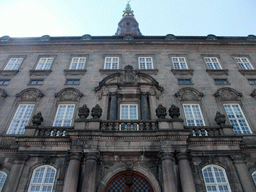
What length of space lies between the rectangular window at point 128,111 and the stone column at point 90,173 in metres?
5.04

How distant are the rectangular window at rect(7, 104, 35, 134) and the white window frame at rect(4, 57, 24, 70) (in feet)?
18.9

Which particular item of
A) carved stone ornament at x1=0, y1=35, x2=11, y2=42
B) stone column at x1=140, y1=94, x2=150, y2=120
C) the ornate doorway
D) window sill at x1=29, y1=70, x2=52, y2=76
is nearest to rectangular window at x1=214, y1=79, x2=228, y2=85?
stone column at x1=140, y1=94, x2=150, y2=120

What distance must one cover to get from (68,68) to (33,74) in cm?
344

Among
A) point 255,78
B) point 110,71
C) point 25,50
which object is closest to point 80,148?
point 110,71

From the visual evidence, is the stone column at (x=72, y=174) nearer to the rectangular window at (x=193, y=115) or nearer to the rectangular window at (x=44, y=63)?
the rectangular window at (x=193, y=115)

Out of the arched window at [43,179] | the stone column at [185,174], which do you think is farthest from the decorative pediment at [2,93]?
the stone column at [185,174]

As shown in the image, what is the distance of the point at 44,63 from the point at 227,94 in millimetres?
18481

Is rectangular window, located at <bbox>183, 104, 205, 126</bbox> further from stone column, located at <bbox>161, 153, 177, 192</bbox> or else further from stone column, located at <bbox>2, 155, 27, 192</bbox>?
stone column, located at <bbox>2, 155, 27, 192</bbox>

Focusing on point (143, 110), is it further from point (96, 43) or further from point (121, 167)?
point (96, 43)

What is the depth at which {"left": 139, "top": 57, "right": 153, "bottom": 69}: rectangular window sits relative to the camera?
20.7m

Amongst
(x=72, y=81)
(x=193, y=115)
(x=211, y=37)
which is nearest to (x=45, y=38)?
(x=72, y=81)

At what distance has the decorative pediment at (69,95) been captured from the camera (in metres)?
17.6

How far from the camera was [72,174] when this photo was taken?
37.1 feet

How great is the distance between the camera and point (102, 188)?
11.7 meters
